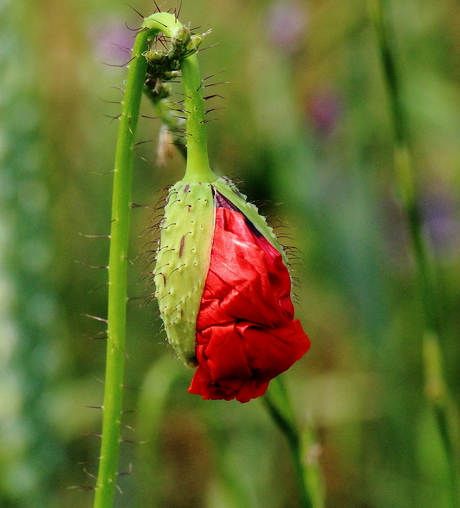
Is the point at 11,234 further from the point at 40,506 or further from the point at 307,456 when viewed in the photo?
the point at 307,456

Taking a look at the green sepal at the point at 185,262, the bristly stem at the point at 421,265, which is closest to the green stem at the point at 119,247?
the green sepal at the point at 185,262

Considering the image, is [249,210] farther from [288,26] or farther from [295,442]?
[288,26]

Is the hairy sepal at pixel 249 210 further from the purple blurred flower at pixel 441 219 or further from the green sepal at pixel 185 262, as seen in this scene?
the purple blurred flower at pixel 441 219

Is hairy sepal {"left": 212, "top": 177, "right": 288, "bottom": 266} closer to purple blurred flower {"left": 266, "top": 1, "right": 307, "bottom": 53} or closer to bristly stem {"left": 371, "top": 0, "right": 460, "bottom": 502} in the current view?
bristly stem {"left": 371, "top": 0, "right": 460, "bottom": 502}

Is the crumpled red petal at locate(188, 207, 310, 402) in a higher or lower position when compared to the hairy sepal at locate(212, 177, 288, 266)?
lower

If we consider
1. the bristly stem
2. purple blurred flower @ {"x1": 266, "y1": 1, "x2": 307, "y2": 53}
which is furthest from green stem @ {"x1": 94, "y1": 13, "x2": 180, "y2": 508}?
purple blurred flower @ {"x1": 266, "y1": 1, "x2": 307, "y2": 53}

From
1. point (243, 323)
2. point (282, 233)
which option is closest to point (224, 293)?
point (243, 323)
